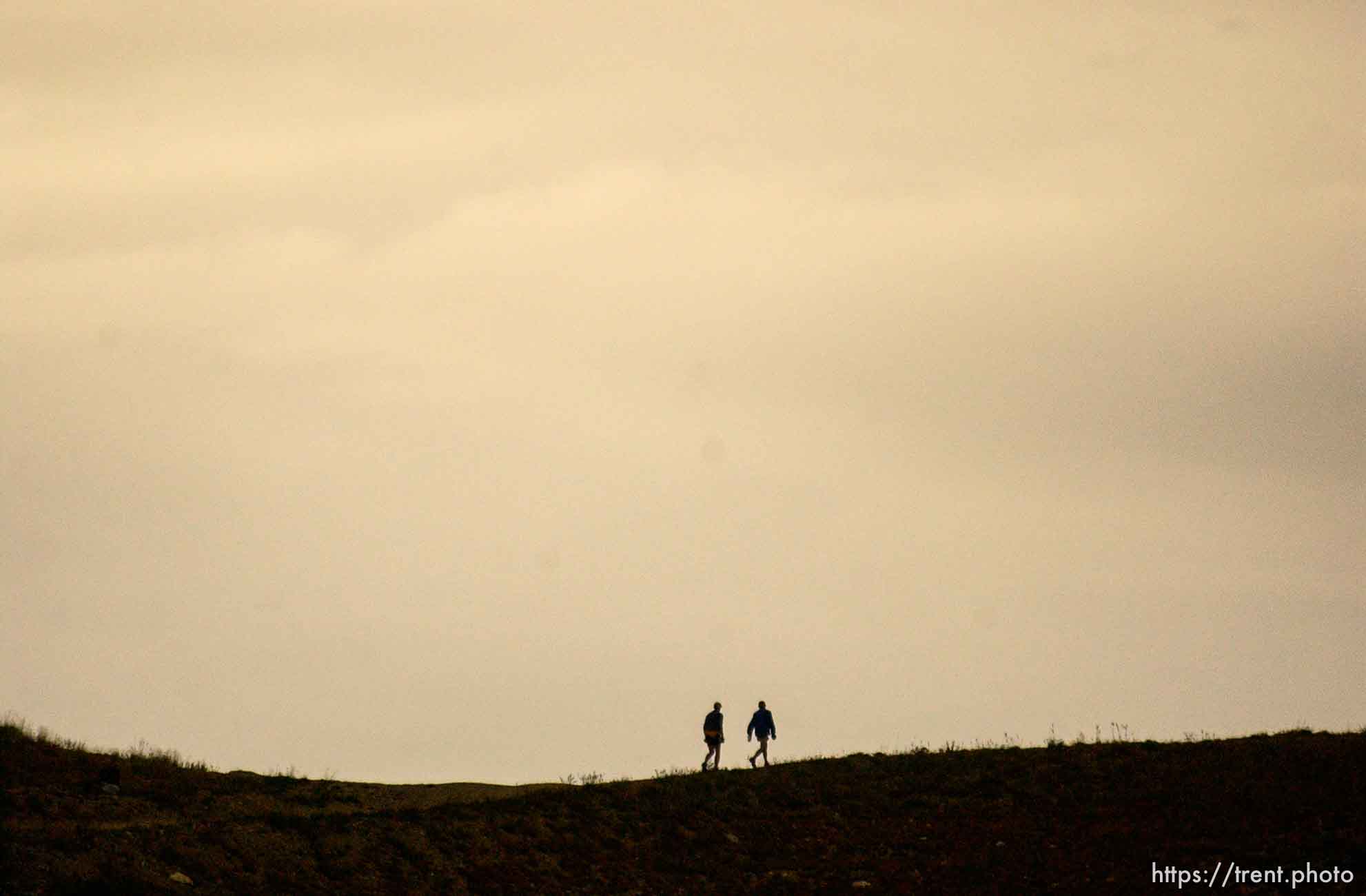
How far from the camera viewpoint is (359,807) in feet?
106

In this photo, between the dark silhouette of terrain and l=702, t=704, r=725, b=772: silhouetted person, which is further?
l=702, t=704, r=725, b=772: silhouetted person

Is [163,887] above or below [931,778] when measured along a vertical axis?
below

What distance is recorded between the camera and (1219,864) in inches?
1048

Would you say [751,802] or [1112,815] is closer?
[1112,815]

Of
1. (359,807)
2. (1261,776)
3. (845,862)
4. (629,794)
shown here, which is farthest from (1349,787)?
(359,807)

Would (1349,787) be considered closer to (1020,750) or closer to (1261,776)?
(1261,776)

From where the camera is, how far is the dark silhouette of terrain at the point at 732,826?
2536 cm

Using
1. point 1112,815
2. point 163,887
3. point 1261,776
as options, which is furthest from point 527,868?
point 1261,776

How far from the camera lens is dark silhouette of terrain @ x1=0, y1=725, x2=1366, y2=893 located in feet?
83.2

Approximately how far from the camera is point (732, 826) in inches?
1211

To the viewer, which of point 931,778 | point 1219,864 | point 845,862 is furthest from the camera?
point 931,778

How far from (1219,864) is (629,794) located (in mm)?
12527

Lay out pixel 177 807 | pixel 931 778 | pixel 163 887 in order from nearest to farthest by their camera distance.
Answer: pixel 163 887, pixel 177 807, pixel 931 778

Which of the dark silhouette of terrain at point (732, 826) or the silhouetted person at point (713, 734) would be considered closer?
the dark silhouette of terrain at point (732, 826)
